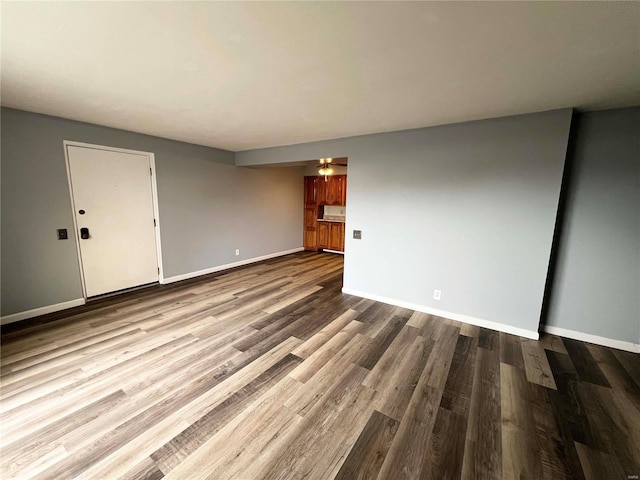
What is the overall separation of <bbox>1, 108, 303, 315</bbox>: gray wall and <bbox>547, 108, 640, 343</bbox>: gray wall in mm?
5188

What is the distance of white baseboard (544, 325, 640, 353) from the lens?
2492 millimetres

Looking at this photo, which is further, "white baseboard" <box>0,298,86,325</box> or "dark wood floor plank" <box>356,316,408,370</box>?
"white baseboard" <box>0,298,86,325</box>

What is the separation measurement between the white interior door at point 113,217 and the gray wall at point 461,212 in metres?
3.02

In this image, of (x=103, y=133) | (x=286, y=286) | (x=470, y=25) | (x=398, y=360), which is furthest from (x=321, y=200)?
(x=470, y=25)

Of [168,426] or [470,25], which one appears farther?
[168,426]

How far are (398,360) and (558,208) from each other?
237 cm

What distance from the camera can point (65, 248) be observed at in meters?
3.16

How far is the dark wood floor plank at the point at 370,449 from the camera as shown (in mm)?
1336

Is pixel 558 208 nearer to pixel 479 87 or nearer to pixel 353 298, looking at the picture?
pixel 479 87

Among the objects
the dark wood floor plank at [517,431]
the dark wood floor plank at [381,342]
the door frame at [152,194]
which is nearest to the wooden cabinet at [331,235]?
the dark wood floor plank at [381,342]

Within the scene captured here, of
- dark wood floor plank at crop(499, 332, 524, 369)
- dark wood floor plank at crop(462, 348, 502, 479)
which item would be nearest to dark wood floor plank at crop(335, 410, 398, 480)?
dark wood floor plank at crop(462, 348, 502, 479)

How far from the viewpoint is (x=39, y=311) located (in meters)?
3.00

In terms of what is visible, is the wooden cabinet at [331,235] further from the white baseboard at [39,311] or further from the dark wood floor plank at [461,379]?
the white baseboard at [39,311]

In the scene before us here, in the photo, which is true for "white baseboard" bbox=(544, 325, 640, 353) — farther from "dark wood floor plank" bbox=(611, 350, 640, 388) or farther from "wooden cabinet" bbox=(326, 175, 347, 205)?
"wooden cabinet" bbox=(326, 175, 347, 205)
